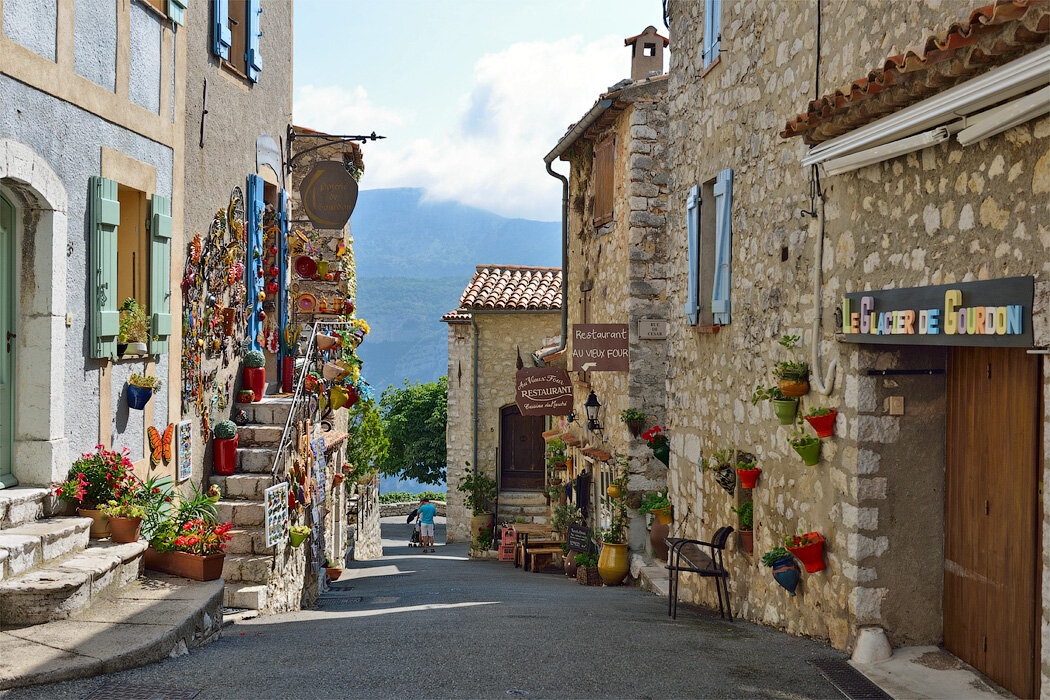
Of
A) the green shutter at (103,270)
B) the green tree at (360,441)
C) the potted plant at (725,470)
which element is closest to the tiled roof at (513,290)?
the green tree at (360,441)

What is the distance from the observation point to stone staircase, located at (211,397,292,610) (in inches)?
344

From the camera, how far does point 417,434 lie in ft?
120

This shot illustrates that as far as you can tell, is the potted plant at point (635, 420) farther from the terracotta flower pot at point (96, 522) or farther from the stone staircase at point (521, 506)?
the stone staircase at point (521, 506)

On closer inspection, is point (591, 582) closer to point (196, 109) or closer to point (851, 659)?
point (851, 659)

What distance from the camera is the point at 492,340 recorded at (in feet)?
72.9

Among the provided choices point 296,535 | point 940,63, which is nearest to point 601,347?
point 296,535

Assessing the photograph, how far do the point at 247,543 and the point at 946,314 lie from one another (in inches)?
277

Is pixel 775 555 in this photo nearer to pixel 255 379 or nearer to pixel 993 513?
pixel 993 513

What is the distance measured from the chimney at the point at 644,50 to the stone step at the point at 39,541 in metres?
10.5

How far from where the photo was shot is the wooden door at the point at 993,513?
4.29 metres

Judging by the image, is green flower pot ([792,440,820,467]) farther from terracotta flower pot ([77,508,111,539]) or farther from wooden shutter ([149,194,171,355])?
wooden shutter ([149,194,171,355])

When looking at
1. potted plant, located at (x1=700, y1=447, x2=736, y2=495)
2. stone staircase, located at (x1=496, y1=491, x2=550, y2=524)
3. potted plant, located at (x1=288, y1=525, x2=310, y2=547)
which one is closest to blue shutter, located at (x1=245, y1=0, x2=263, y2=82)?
potted plant, located at (x1=288, y1=525, x2=310, y2=547)

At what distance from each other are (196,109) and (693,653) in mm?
6919

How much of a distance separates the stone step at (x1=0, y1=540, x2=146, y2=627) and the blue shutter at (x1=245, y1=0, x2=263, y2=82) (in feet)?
20.4
